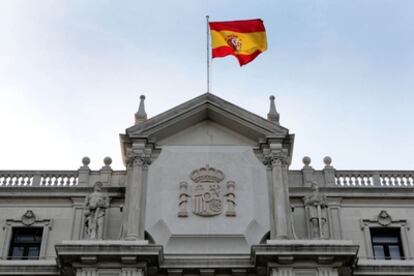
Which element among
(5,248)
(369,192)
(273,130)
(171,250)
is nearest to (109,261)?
(171,250)

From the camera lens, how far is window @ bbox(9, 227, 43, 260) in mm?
30344

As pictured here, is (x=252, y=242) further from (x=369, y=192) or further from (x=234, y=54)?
(x=234, y=54)

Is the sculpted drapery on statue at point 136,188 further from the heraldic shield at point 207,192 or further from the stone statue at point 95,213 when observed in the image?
the heraldic shield at point 207,192

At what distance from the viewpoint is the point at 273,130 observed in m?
31.8

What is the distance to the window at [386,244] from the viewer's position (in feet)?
99.8

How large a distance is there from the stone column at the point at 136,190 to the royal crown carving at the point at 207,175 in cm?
190

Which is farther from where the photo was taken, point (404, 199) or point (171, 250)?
point (404, 199)

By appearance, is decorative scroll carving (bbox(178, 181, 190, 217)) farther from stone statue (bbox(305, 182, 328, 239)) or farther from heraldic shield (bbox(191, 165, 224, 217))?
stone statue (bbox(305, 182, 328, 239))

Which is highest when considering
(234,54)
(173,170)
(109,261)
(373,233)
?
(234,54)

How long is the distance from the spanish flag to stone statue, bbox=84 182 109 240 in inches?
345

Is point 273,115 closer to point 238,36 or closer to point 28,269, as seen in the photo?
point 238,36

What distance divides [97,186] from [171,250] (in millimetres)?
3813

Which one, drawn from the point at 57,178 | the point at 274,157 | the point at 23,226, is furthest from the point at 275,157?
the point at 23,226

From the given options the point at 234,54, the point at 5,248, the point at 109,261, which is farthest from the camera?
the point at 234,54
